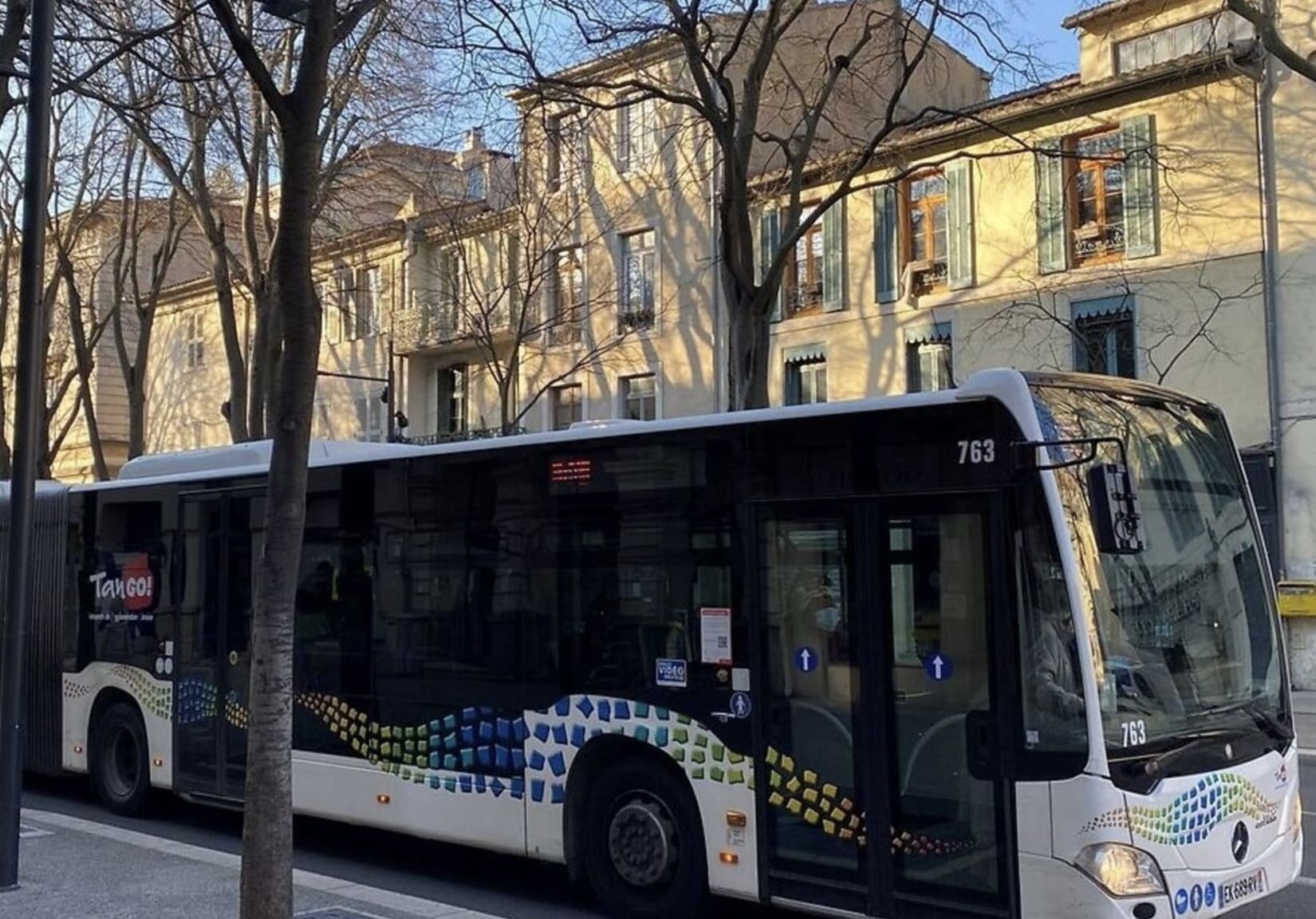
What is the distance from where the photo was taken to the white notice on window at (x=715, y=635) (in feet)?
24.5

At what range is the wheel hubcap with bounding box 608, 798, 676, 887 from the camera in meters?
7.72

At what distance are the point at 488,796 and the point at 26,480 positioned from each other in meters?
3.45

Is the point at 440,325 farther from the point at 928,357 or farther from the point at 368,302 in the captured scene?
the point at 928,357

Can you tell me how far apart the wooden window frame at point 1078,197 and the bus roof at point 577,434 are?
1520 cm

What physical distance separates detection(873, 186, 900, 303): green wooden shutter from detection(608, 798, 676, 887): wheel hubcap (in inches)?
737

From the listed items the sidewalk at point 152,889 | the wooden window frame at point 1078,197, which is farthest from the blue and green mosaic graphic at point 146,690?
the wooden window frame at point 1078,197

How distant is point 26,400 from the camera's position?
27.7ft

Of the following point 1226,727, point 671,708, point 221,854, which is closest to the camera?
point 1226,727

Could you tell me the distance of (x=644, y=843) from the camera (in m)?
7.81

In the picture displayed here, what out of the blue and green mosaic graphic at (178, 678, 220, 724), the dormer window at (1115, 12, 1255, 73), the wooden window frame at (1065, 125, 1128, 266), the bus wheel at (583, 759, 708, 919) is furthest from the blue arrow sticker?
the dormer window at (1115, 12, 1255, 73)

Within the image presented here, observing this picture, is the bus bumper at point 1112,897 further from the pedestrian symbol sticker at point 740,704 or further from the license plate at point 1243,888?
the pedestrian symbol sticker at point 740,704

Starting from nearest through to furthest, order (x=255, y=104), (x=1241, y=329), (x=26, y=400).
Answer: (x=26, y=400)
(x=255, y=104)
(x=1241, y=329)

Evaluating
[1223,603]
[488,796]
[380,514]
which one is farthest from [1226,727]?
[380,514]

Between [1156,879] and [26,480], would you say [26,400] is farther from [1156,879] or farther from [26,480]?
[1156,879]
